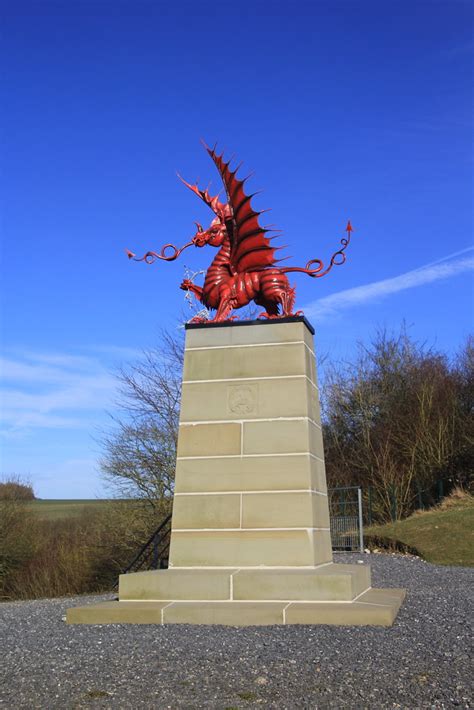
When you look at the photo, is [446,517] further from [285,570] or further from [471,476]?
[285,570]

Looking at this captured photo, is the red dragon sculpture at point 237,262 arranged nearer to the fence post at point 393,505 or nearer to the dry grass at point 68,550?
the dry grass at point 68,550

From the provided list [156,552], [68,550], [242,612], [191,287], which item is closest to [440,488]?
[68,550]

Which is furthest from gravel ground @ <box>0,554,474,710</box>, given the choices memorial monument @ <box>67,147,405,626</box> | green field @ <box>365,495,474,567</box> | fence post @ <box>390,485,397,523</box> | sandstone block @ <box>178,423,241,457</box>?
fence post @ <box>390,485,397,523</box>

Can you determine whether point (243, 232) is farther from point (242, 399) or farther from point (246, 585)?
point (246, 585)

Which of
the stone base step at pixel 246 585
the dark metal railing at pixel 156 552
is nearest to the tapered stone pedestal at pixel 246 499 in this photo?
the stone base step at pixel 246 585

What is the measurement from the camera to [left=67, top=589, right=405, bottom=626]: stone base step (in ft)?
22.3

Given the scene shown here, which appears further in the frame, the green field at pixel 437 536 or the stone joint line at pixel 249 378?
the green field at pixel 437 536

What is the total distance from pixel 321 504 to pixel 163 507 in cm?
1442

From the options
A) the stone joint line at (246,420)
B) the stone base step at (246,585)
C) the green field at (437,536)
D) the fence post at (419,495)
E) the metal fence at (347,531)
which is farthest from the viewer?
the fence post at (419,495)

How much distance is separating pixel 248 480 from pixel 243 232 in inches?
143

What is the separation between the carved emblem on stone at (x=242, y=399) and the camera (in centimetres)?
890

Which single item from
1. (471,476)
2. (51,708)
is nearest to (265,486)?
(51,708)

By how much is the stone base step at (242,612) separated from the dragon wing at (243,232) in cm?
472

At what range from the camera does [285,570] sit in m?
8.05
